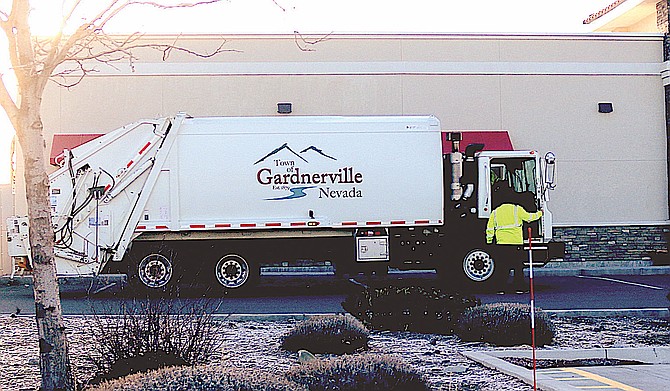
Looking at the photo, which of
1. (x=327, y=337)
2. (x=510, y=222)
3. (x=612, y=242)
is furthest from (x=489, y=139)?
(x=327, y=337)

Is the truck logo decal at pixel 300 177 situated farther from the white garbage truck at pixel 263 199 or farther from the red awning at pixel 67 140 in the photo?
the red awning at pixel 67 140

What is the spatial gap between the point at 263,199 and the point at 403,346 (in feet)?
25.2

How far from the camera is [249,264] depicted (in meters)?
17.7

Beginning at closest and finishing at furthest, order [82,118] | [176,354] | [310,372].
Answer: [310,372], [176,354], [82,118]

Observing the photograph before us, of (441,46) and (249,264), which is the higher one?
(441,46)

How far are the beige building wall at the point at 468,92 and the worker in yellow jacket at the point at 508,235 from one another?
20.1 ft

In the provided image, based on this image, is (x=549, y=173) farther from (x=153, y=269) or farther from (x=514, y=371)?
(x=514, y=371)

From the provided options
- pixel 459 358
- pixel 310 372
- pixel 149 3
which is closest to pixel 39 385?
pixel 310 372

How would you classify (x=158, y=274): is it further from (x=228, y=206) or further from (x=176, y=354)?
(x=176, y=354)

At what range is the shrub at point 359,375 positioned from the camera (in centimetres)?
697

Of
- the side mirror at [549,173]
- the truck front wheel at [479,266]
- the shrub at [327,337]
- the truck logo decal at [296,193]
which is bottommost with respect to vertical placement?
the shrub at [327,337]

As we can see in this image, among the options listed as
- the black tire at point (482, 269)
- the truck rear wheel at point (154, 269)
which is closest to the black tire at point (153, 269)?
the truck rear wheel at point (154, 269)

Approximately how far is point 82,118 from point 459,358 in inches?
611

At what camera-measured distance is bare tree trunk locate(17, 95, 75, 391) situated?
293 inches
